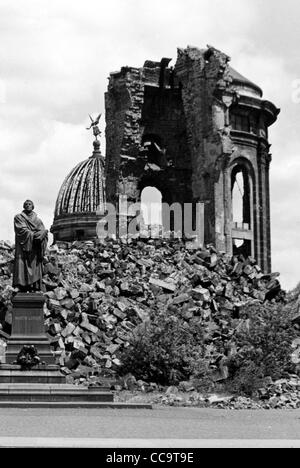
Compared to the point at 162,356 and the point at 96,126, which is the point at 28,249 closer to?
the point at 162,356

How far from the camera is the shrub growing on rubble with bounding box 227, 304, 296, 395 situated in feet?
69.6

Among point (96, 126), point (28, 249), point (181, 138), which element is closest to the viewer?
point (28, 249)

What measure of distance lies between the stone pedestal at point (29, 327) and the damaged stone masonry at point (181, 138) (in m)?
18.7

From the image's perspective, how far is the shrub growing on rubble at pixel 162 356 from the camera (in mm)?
22516

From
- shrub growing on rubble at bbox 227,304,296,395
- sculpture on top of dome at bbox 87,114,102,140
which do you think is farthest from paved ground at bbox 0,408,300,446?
sculpture on top of dome at bbox 87,114,102,140

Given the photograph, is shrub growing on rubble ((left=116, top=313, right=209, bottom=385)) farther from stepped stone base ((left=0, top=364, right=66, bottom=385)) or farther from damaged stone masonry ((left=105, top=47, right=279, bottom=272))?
damaged stone masonry ((left=105, top=47, right=279, bottom=272))

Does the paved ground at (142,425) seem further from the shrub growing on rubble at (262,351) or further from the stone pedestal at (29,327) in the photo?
the shrub growing on rubble at (262,351)

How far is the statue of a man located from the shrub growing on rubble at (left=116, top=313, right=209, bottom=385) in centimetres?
431

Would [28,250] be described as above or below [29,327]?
above

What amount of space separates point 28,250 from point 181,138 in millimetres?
22307

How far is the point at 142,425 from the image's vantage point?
13211 mm

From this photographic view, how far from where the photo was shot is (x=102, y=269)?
2859cm

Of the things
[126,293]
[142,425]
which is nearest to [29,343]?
[142,425]

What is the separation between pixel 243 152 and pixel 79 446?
35096mm
